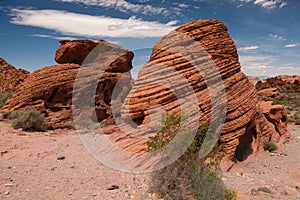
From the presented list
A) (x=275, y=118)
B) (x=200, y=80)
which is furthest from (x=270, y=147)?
(x=200, y=80)

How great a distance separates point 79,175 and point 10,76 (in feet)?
112

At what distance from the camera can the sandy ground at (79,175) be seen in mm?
5949

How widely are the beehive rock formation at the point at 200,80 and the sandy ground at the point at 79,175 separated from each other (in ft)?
4.24

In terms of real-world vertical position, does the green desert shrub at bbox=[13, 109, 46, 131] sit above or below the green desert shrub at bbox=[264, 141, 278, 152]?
above

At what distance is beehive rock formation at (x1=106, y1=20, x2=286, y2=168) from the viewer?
956 centimetres

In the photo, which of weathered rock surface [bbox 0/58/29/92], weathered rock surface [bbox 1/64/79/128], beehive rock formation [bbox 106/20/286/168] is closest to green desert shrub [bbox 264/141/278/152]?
beehive rock formation [bbox 106/20/286/168]

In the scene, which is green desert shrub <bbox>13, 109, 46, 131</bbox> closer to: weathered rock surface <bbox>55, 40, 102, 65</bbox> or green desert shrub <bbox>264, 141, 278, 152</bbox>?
weathered rock surface <bbox>55, 40, 102, 65</bbox>

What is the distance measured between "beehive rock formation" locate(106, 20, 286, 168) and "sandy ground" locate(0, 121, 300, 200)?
1.29m

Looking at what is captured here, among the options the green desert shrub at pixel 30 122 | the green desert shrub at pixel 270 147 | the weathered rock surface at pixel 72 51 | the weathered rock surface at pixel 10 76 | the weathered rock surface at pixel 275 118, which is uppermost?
the weathered rock surface at pixel 72 51

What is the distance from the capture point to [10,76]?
35469 millimetres

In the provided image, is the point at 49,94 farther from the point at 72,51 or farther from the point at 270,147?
the point at 270,147

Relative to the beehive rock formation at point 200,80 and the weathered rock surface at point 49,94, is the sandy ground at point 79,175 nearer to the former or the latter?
the beehive rock formation at point 200,80

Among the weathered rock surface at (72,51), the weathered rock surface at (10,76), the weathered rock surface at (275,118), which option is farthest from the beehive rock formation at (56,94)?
the weathered rock surface at (10,76)

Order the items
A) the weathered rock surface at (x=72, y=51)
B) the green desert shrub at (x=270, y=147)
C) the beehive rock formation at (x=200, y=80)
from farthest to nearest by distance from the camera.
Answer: the weathered rock surface at (x=72, y=51)
the green desert shrub at (x=270, y=147)
the beehive rock formation at (x=200, y=80)
